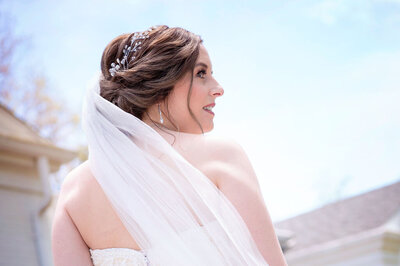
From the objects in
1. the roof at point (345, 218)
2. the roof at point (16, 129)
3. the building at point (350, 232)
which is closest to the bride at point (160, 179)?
the roof at point (16, 129)

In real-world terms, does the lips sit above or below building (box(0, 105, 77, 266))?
above

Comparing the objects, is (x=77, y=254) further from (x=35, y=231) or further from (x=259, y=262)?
(x=35, y=231)

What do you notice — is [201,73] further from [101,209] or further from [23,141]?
[23,141]

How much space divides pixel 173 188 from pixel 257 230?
383 mm

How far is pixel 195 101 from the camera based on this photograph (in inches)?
98.3

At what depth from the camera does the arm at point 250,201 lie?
84.4 inches

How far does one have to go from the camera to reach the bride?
7.16ft

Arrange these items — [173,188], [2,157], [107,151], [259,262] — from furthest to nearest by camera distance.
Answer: [2,157]
[107,151]
[173,188]
[259,262]

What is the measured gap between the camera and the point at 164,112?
2508 millimetres

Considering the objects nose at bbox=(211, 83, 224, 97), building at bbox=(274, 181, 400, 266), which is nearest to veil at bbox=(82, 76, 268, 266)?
nose at bbox=(211, 83, 224, 97)

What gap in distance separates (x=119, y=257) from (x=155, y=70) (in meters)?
0.80

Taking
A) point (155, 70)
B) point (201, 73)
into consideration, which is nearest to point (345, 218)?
point (201, 73)

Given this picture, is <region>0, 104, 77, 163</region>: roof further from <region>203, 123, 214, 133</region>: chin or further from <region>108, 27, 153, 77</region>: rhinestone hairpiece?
<region>203, 123, 214, 133</region>: chin

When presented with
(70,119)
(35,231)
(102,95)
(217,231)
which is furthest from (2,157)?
(70,119)
